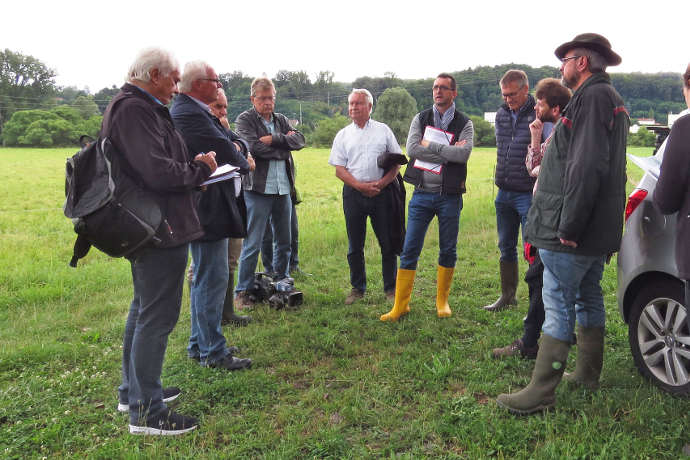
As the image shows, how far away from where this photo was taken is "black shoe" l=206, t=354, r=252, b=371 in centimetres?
399

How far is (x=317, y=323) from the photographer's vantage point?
504cm

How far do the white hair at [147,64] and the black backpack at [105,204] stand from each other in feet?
1.43

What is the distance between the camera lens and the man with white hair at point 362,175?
5.56 meters

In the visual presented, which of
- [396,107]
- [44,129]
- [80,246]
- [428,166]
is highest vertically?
[396,107]

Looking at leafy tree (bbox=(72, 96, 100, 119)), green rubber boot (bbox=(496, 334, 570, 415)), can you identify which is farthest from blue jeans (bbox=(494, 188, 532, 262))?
leafy tree (bbox=(72, 96, 100, 119))

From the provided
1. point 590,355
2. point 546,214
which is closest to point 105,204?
point 546,214

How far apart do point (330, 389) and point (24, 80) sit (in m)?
87.7

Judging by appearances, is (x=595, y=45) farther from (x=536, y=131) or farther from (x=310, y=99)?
(x=310, y=99)

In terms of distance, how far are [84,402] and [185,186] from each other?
1.72 m

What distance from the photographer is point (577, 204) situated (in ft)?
9.48

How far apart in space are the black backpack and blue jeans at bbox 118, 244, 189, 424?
0.18 metres

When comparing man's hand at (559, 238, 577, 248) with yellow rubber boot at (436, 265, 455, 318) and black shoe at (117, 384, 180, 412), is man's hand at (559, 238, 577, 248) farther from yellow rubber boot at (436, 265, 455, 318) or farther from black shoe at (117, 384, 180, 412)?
black shoe at (117, 384, 180, 412)

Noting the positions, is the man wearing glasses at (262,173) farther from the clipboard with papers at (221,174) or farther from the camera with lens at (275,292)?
the clipboard with papers at (221,174)

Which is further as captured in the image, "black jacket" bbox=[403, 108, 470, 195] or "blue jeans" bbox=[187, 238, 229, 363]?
"black jacket" bbox=[403, 108, 470, 195]
